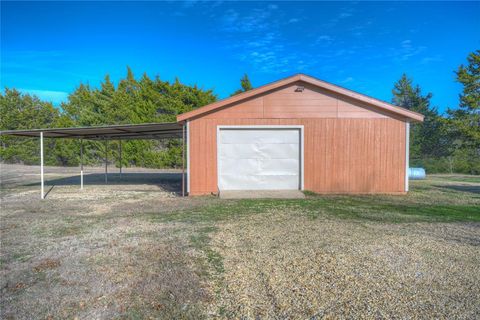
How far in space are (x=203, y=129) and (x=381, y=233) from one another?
629 centimetres

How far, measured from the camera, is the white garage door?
10062mm

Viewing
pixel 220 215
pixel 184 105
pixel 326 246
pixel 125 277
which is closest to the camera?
pixel 125 277

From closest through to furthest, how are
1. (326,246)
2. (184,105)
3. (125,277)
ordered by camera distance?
(125,277) → (326,246) → (184,105)

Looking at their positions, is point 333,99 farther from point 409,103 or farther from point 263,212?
point 409,103

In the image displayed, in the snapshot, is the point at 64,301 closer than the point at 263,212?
Yes

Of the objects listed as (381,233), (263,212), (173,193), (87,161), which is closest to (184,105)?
(87,161)

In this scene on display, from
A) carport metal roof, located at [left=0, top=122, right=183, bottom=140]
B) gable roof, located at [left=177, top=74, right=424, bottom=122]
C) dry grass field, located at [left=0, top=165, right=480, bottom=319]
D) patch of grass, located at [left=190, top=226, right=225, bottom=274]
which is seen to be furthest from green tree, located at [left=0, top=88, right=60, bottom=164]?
patch of grass, located at [left=190, top=226, right=225, bottom=274]

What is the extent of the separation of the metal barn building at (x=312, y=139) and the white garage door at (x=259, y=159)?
0.11ft

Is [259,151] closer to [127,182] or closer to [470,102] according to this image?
[127,182]

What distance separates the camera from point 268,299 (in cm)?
291

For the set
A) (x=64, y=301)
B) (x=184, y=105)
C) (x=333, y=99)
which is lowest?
(x=64, y=301)

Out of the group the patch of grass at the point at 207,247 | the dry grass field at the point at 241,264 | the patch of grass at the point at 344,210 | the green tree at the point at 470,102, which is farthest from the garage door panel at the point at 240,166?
the green tree at the point at 470,102

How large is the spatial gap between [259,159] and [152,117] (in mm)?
16106

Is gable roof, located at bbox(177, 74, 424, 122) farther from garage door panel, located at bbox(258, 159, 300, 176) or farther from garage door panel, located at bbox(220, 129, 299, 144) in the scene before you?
garage door panel, located at bbox(258, 159, 300, 176)
